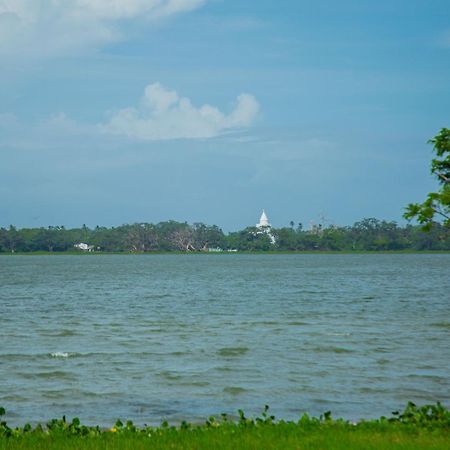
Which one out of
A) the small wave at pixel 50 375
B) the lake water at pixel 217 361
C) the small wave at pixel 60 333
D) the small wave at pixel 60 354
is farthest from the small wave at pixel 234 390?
the small wave at pixel 60 333

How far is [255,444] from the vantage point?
1145 centimetres

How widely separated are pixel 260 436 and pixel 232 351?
46.1ft

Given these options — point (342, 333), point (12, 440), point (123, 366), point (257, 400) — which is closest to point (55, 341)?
point (123, 366)

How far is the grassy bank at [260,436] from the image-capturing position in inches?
448

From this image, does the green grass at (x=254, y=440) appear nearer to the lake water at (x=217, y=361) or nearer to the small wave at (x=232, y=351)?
the lake water at (x=217, y=361)

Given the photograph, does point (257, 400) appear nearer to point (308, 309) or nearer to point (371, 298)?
point (308, 309)

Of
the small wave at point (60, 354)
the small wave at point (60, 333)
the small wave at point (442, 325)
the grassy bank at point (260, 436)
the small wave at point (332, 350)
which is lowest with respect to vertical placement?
the small wave at point (60, 333)

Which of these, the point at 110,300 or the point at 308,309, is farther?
the point at 110,300

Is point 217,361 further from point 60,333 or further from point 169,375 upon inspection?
point 60,333

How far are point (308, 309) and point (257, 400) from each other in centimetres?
2666

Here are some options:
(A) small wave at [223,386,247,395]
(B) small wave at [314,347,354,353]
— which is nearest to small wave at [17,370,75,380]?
(A) small wave at [223,386,247,395]

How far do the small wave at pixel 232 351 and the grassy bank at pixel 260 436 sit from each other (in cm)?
1203

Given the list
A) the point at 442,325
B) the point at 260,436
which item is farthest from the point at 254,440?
the point at 442,325

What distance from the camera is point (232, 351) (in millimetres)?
26031
